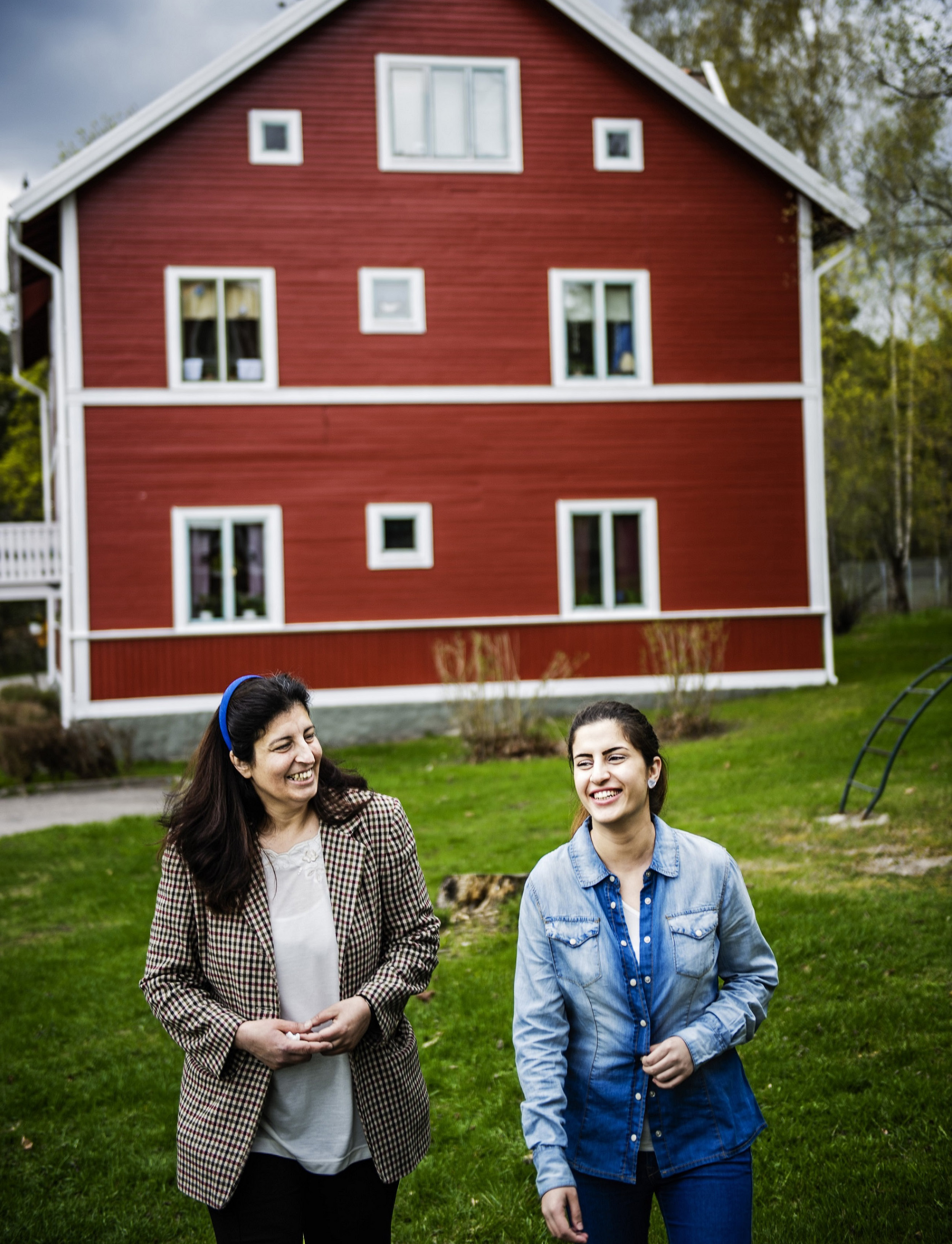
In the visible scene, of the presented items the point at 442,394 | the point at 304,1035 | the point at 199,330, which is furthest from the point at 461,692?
the point at 304,1035

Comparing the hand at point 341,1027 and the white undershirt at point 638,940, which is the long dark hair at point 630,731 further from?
the hand at point 341,1027

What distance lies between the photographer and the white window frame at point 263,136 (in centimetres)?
1722

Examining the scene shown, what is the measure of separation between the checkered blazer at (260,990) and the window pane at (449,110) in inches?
643

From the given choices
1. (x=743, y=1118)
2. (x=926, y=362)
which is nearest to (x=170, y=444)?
(x=743, y=1118)

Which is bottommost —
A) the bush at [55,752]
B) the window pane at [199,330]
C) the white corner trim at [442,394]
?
the bush at [55,752]

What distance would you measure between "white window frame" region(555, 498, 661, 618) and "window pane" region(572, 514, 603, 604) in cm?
6

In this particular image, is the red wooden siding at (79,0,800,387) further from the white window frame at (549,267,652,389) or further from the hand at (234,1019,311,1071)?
the hand at (234,1019,311,1071)

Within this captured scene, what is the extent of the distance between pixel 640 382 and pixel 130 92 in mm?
27485

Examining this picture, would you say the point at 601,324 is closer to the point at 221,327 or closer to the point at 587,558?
the point at 587,558

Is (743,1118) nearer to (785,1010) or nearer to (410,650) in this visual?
(785,1010)

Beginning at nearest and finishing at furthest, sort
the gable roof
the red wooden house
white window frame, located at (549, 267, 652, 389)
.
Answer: the gable roof
the red wooden house
white window frame, located at (549, 267, 652, 389)

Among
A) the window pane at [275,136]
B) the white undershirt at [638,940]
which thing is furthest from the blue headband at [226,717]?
the window pane at [275,136]

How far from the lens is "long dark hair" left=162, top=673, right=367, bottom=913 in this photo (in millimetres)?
→ 2986

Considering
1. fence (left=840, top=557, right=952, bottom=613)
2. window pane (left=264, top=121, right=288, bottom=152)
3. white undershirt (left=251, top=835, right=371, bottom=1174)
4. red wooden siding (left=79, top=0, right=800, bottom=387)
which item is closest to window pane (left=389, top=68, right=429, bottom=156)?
red wooden siding (left=79, top=0, right=800, bottom=387)
